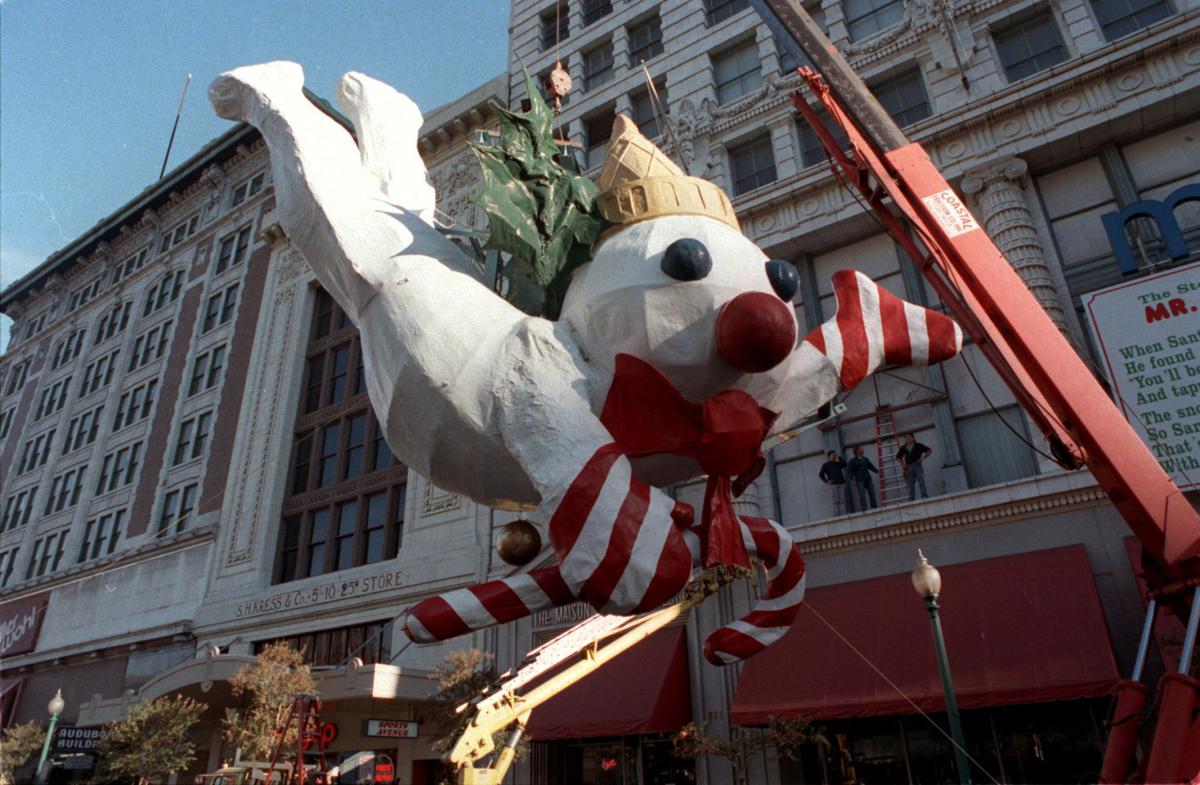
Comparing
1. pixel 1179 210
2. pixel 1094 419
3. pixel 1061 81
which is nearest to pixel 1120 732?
pixel 1094 419

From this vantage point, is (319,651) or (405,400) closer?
(405,400)

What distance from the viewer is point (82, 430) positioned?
108 ft

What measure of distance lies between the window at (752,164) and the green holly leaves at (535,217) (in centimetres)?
1346

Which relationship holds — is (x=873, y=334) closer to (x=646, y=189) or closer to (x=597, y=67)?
(x=646, y=189)

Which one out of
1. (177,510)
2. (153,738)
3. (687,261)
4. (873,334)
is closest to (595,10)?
(177,510)

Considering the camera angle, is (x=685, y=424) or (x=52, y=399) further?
(x=52, y=399)

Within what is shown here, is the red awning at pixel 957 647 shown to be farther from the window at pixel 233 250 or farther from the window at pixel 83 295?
the window at pixel 83 295

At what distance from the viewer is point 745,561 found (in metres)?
3.15

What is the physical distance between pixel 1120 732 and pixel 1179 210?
10889 millimetres

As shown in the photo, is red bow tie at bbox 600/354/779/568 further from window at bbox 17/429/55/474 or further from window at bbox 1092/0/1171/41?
window at bbox 17/429/55/474

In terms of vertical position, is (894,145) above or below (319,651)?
above

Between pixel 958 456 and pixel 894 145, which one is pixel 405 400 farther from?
pixel 958 456

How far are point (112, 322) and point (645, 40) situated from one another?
28771mm

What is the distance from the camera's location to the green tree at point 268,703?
14.2 metres
